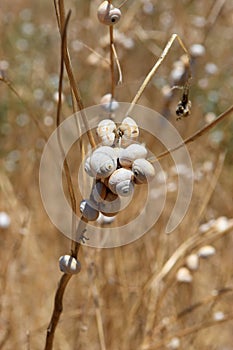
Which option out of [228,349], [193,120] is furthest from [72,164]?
[228,349]

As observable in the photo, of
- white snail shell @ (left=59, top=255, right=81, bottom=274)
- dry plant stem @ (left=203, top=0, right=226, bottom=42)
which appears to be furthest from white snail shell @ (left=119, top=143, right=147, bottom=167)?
dry plant stem @ (left=203, top=0, right=226, bottom=42)

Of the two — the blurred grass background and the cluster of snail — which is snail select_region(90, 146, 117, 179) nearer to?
the cluster of snail

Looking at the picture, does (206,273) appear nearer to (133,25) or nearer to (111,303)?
(111,303)

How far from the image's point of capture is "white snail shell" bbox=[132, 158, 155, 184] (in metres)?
0.57

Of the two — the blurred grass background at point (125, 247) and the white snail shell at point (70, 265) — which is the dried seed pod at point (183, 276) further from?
the white snail shell at point (70, 265)

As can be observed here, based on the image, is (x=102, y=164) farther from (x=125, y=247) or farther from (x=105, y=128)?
(x=125, y=247)

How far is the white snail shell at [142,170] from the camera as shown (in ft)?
1.88

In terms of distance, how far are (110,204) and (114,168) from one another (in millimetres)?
57

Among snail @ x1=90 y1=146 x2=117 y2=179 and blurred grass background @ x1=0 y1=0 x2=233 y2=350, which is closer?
snail @ x1=90 y1=146 x2=117 y2=179

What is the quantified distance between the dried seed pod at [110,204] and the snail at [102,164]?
0.13 ft

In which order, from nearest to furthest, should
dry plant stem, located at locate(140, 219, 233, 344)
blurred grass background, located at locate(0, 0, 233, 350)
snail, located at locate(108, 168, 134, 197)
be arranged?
snail, located at locate(108, 168, 134, 197)
dry plant stem, located at locate(140, 219, 233, 344)
blurred grass background, located at locate(0, 0, 233, 350)

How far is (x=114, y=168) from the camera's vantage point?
0.58 meters

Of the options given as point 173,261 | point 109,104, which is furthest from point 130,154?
point 173,261

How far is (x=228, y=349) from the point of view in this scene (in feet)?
6.25
